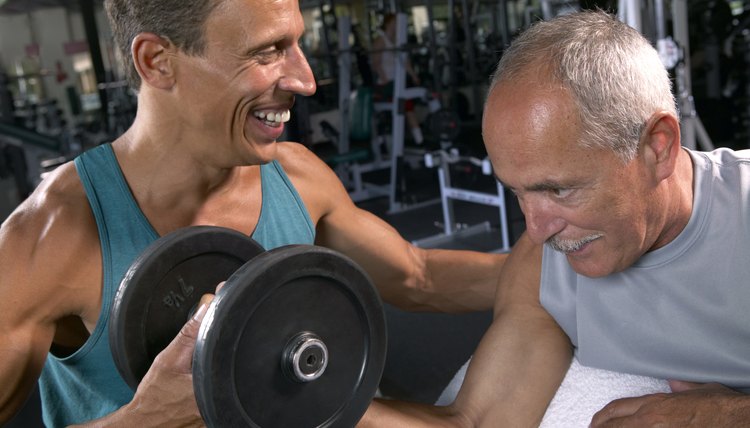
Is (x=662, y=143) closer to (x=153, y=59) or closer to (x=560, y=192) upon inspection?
(x=560, y=192)

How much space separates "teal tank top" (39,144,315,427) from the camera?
1.34 m

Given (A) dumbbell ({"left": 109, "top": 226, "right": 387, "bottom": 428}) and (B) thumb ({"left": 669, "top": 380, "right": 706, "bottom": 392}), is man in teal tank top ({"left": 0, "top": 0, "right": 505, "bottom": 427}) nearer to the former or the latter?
(A) dumbbell ({"left": 109, "top": 226, "right": 387, "bottom": 428})

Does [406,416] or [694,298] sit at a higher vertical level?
[694,298]

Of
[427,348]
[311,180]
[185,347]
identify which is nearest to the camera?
[185,347]

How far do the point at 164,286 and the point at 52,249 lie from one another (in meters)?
0.21

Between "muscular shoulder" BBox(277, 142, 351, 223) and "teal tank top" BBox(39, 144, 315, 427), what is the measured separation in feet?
1.28

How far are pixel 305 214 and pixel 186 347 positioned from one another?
58 cm

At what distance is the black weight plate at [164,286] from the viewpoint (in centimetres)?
122

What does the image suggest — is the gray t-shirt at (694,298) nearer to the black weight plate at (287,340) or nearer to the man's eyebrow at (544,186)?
the man's eyebrow at (544,186)

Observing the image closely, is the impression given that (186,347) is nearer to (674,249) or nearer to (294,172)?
(294,172)

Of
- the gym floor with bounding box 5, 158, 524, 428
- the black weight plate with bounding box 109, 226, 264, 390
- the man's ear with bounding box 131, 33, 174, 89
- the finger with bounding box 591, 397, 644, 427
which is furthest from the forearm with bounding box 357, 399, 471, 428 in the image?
the gym floor with bounding box 5, 158, 524, 428

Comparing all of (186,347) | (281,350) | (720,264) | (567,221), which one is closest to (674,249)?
(720,264)

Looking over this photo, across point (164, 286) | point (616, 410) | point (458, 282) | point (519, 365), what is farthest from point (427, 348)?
point (164, 286)

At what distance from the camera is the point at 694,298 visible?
1.27m
